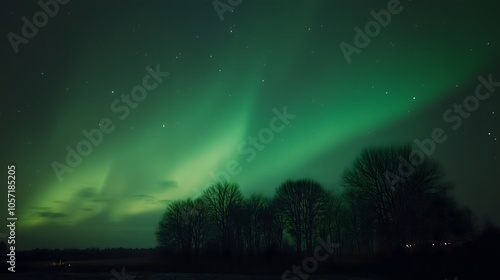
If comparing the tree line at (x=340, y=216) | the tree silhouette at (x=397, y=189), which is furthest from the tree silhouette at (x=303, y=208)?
the tree silhouette at (x=397, y=189)

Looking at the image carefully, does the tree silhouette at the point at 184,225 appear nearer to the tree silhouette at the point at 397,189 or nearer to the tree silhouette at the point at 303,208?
the tree silhouette at the point at 303,208

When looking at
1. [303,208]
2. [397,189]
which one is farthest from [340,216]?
[397,189]

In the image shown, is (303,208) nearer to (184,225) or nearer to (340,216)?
(340,216)

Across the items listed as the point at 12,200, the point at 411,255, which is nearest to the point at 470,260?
the point at 411,255

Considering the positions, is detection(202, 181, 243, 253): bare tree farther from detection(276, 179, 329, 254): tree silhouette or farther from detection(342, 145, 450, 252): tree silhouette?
detection(342, 145, 450, 252): tree silhouette

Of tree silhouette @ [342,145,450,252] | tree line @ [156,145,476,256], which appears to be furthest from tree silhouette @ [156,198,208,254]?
tree silhouette @ [342,145,450,252]

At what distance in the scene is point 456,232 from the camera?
52.4 metres

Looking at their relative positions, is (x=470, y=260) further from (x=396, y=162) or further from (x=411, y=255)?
(x=396, y=162)

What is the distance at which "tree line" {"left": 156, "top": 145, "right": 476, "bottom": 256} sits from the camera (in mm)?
48438

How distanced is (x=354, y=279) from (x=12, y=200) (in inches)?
1219

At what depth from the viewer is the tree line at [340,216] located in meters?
48.4

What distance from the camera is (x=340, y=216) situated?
76.4 meters

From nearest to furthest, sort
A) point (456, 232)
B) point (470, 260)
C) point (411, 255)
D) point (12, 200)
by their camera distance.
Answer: point (12, 200) → point (470, 260) → point (411, 255) → point (456, 232)

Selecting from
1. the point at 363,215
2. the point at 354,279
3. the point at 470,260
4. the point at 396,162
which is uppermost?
the point at 396,162
